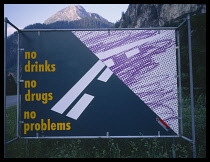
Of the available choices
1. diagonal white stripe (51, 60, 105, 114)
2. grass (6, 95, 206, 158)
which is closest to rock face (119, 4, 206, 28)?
grass (6, 95, 206, 158)

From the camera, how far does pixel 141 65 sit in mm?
3754

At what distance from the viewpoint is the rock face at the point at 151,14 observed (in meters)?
52.3

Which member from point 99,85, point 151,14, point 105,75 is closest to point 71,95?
point 99,85

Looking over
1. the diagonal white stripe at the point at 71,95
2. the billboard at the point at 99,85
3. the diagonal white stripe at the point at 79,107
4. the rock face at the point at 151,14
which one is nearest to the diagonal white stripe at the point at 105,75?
the billboard at the point at 99,85

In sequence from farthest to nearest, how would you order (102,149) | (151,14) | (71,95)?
(151,14), (102,149), (71,95)

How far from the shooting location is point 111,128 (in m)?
3.73

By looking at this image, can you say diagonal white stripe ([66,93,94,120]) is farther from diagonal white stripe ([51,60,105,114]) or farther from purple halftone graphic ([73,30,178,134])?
purple halftone graphic ([73,30,178,134])

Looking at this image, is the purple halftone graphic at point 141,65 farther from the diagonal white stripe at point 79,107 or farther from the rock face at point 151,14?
the rock face at point 151,14

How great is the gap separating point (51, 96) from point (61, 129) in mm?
682

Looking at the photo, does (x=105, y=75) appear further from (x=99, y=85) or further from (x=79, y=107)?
(x=79, y=107)

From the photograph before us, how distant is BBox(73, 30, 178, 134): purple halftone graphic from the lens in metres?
3.74

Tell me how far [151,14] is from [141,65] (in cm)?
6941

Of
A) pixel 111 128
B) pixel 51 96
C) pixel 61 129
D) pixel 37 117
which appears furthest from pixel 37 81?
pixel 111 128

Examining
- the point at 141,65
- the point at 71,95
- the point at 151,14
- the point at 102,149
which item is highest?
the point at 151,14
